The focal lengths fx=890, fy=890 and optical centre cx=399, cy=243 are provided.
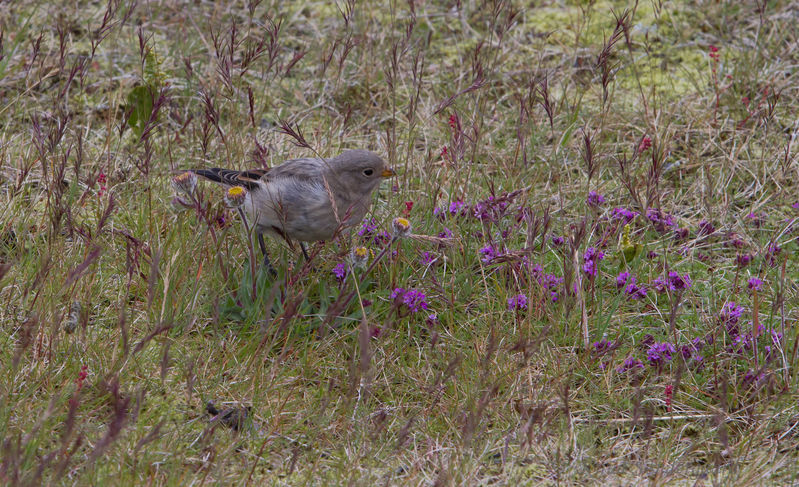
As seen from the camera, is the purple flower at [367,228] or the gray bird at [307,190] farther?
the purple flower at [367,228]

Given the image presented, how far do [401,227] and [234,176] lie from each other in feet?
3.94

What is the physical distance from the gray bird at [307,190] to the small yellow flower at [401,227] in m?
0.58

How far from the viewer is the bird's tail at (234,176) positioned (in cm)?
438

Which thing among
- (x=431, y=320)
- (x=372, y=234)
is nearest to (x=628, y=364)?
(x=431, y=320)

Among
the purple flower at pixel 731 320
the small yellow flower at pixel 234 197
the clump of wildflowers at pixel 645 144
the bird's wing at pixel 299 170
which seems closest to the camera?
the small yellow flower at pixel 234 197

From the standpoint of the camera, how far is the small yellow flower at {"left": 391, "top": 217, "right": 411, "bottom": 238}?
3.52m

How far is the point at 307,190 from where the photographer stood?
4258 mm

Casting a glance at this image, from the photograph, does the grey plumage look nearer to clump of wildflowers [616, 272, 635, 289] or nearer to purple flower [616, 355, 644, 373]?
clump of wildflowers [616, 272, 635, 289]

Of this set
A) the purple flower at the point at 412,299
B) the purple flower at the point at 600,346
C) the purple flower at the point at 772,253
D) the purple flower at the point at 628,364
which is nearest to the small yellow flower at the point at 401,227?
the purple flower at the point at 412,299

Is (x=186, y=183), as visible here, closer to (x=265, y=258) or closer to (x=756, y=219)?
(x=265, y=258)

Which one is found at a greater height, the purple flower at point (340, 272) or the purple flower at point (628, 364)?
the purple flower at point (340, 272)

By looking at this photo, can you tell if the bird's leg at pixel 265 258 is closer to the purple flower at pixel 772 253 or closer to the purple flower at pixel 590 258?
the purple flower at pixel 590 258

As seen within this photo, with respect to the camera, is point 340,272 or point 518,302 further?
point 340,272

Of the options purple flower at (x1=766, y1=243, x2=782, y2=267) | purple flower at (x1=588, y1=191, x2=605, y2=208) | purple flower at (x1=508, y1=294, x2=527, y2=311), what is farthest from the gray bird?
purple flower at (x1=766, y1=243, x2=782, y2=267)
